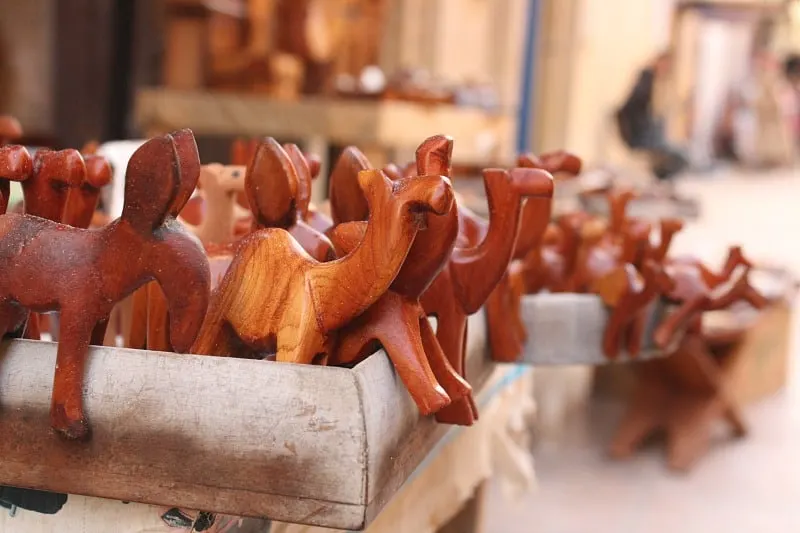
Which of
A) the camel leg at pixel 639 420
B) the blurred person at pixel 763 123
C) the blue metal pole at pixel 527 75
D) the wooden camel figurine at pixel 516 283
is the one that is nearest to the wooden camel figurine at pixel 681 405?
the camel leg at pixel 639 420

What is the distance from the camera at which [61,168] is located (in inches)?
25.9

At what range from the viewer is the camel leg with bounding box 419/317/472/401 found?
2.31 feet

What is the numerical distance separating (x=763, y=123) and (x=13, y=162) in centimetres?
1198

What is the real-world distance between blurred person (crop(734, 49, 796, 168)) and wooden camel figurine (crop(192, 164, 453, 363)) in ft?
37.3

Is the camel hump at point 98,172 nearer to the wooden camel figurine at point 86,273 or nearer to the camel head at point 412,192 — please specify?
the wooden camel figurine at point 86,273

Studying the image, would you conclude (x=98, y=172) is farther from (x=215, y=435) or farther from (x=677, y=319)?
(x=677, y=319)

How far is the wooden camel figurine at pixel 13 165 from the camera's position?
0.64m

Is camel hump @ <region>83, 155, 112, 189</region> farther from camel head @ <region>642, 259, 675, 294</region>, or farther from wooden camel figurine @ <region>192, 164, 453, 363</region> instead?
camel head @ <region>642, 259, 675, 294</region>

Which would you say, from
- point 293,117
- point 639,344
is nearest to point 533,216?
point 639,344

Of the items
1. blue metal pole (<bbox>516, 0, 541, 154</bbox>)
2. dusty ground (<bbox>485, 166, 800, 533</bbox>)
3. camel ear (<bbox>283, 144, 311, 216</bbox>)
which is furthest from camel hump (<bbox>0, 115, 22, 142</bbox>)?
blue metal pole (<bbox>516, 0, 541, 154</bbox>)

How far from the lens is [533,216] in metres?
0.99

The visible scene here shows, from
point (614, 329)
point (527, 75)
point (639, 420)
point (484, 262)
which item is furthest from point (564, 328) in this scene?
point (527, 75)

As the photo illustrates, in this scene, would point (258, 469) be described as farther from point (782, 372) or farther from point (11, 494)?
point (782, 372)

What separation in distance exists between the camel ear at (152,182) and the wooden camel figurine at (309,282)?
9cm
